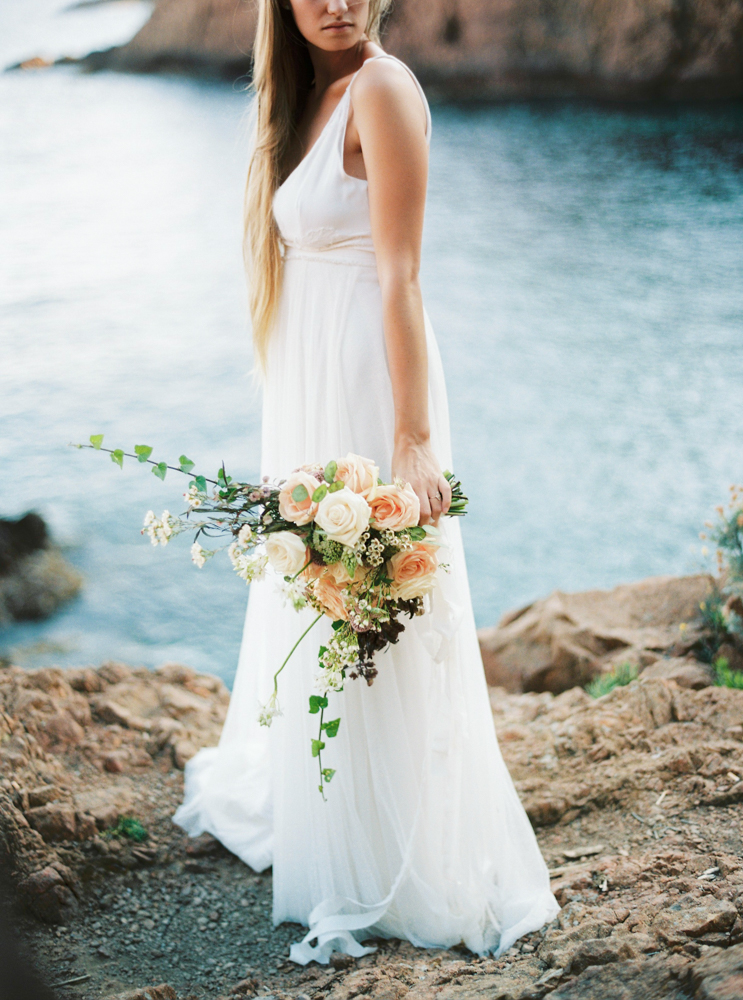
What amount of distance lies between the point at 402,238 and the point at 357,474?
0.47 metres

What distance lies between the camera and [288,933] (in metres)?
1.84

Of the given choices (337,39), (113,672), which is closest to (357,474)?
(337,39)

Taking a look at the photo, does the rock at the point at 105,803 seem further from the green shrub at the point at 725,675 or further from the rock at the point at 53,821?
the green shrub at the point at 725,675

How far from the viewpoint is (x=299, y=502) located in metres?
1.23

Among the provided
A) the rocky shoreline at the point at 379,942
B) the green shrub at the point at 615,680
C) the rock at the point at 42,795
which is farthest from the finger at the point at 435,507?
the green shrub at the point at 615,680

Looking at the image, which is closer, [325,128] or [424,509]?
[424,509]

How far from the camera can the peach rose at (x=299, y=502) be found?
122cm

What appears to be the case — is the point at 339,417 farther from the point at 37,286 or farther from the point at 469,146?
the point at 469,146

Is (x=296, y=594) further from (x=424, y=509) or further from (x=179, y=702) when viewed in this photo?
(x=179, y=702)

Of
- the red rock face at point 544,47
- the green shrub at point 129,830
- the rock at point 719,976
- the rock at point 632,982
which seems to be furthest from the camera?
the red rock face at point 544,47

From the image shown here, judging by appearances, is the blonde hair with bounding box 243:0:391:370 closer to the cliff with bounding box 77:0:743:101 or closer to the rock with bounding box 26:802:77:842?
the rock with bounding box 26:802:77:842

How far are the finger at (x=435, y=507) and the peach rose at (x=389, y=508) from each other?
17 centimetres

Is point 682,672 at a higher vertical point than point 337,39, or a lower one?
lower

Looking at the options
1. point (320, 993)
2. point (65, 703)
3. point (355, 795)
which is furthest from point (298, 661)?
point (65, 703)
